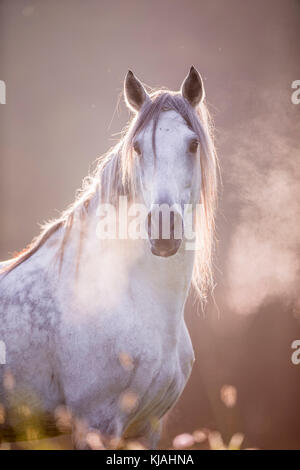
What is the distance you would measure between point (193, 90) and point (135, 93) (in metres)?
0.26

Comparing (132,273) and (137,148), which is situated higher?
(137,148)

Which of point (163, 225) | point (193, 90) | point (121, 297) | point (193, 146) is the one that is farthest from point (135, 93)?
point (121, 297)

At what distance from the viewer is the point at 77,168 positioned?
4.33m

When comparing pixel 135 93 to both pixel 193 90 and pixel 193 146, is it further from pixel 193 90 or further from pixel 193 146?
Answer: pixel 193 146

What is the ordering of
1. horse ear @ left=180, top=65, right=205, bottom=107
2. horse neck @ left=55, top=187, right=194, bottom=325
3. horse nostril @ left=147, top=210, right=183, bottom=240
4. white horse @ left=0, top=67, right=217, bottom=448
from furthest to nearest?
horse ear @ left=180, top=65, right=205, bottom=107
horse neck @ left=55, top=187, right=194, bottom=325
white horse @ left=0, top=67, right=217, bottom=448
horse nostril @ left=147, top=210, right=183, bottom=240

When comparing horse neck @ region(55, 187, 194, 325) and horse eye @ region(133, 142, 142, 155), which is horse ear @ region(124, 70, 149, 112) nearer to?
horse eye @ region(133, 142, 142, 155)

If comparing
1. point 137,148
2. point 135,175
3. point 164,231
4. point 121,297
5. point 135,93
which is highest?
point 135,93

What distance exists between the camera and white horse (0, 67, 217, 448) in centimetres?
143

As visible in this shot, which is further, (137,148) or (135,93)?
(135,93)

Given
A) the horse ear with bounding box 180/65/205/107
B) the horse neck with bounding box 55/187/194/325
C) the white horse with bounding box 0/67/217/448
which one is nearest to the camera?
the white horse with bounding box 0/67/217/448

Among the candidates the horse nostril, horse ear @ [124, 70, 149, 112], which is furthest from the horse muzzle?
horse ear @ [124, 70, 149, 112]

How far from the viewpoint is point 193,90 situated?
1.68 meters
